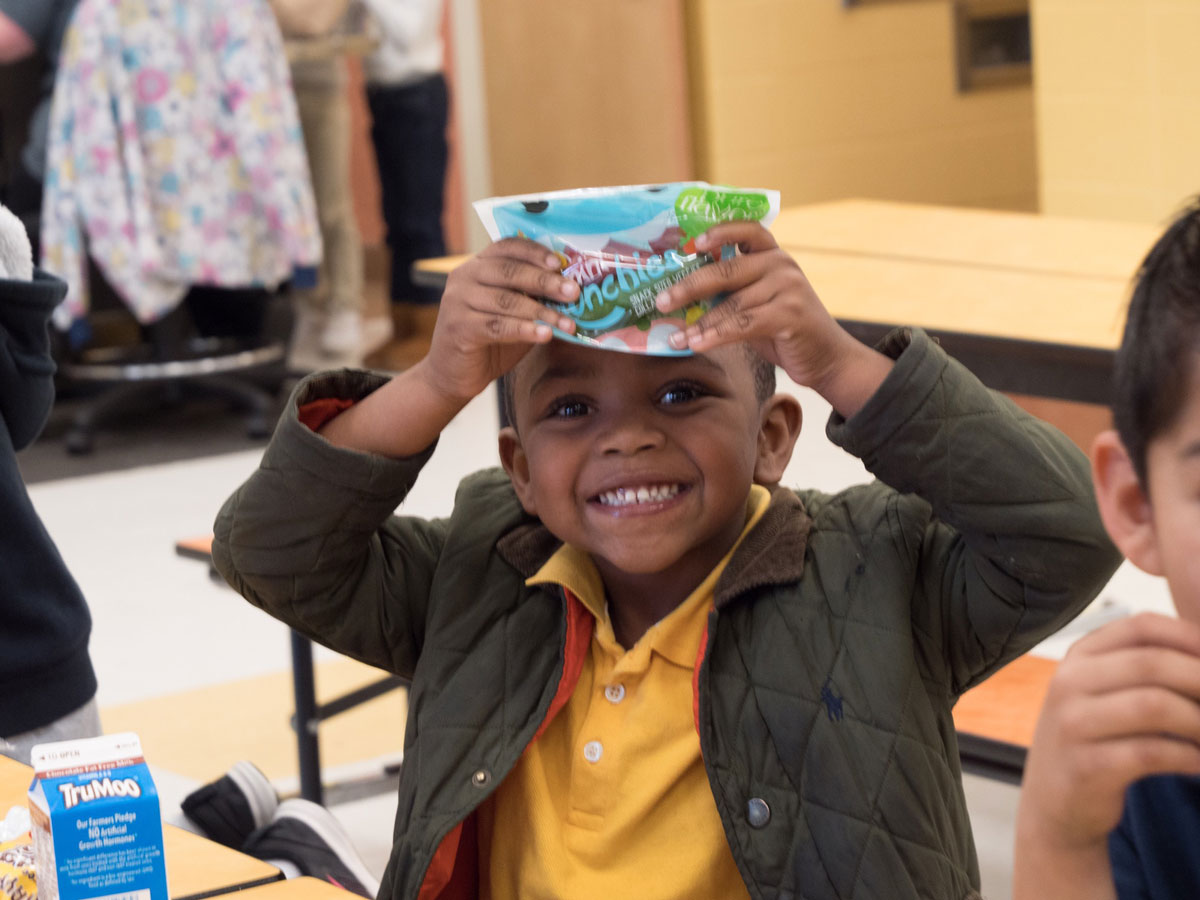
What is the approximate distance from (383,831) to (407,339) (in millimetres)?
3836

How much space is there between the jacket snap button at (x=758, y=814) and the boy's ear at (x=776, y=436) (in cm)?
28

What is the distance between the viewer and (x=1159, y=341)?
32.3 inches

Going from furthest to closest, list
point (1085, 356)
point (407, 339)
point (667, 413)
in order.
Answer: point (407, 339) → point (1085, 356) → point (667, 413)

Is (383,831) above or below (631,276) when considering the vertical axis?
below

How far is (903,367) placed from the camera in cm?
121

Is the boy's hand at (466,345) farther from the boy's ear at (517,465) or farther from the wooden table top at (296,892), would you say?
the wooden table top at (296,892)

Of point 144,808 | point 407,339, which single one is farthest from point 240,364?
point 144,808

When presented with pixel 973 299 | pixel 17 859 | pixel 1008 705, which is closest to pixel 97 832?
pixel 17 859

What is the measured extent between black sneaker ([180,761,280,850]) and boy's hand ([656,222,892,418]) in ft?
3.37

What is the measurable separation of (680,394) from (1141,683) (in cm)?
58

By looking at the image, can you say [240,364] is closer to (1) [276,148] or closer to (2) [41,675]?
(1) [276,148]

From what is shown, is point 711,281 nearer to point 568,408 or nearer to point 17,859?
point 568,408

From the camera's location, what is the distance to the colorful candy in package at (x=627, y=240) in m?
1.13

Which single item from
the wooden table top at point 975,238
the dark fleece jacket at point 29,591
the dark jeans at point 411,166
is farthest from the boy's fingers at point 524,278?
the dark jeans at point 411,166
